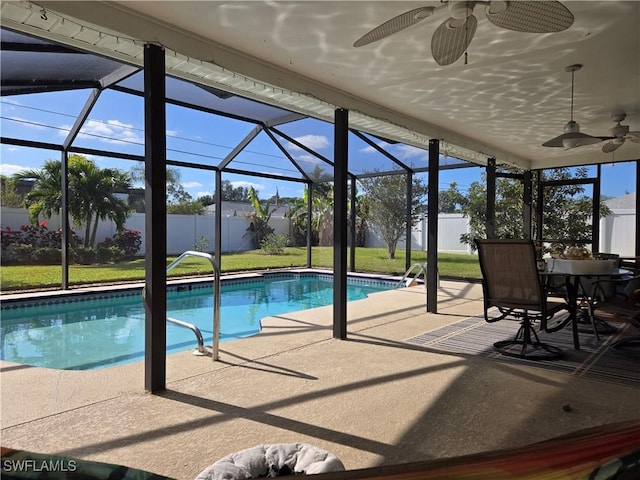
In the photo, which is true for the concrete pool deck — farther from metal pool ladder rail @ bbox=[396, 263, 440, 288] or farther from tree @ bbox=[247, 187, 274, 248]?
tree @ bbox=[247, 187, 274, 248]

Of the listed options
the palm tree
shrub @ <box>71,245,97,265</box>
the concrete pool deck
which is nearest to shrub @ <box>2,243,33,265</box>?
the palm tree

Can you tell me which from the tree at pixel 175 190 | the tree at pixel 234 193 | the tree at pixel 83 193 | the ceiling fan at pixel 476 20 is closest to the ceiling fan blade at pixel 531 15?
the ceiling fan at pixel 476 20

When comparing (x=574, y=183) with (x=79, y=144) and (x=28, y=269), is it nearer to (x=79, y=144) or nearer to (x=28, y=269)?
(x=79, y=144)

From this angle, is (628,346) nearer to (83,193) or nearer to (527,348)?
(527,348)

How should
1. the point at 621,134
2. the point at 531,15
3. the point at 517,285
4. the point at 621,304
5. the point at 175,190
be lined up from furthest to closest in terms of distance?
the point at 175,190 < the point at 621,134 < the point at 621,304 < the point at 517,285 < the point at 531,15

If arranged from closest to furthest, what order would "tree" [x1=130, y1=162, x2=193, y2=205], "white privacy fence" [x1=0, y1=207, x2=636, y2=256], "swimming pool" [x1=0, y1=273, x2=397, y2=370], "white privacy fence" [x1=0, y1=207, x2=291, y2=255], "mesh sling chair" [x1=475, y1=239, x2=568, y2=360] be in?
"mesh sling chair" [x1=475, y1=239, x2=568, y2=360] < "swimming pool" [x1=0, y1=273, x2=397, y2=370] < "white privacy fence" [x1=0, y1=207, x2=636, y2=256] < "white privacy fence" [x1=0, y1=207, x2=291, y2=255] < "tree" [x1=130, y1=162, x2=193, y2=205]

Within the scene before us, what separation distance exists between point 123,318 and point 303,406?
5.13 meters

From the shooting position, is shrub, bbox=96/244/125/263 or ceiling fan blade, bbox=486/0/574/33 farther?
shrub, bbox=96/244/125/263

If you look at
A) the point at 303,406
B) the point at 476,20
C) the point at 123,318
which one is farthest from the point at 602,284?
the point at 123,318

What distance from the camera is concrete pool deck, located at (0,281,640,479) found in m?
2.22

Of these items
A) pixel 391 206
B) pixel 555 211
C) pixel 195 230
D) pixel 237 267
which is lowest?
pixel 237 267

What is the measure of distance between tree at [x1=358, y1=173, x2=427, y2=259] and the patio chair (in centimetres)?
688

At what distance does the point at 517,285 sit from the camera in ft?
12.5

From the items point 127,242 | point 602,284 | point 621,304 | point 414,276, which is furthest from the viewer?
point 127,242
